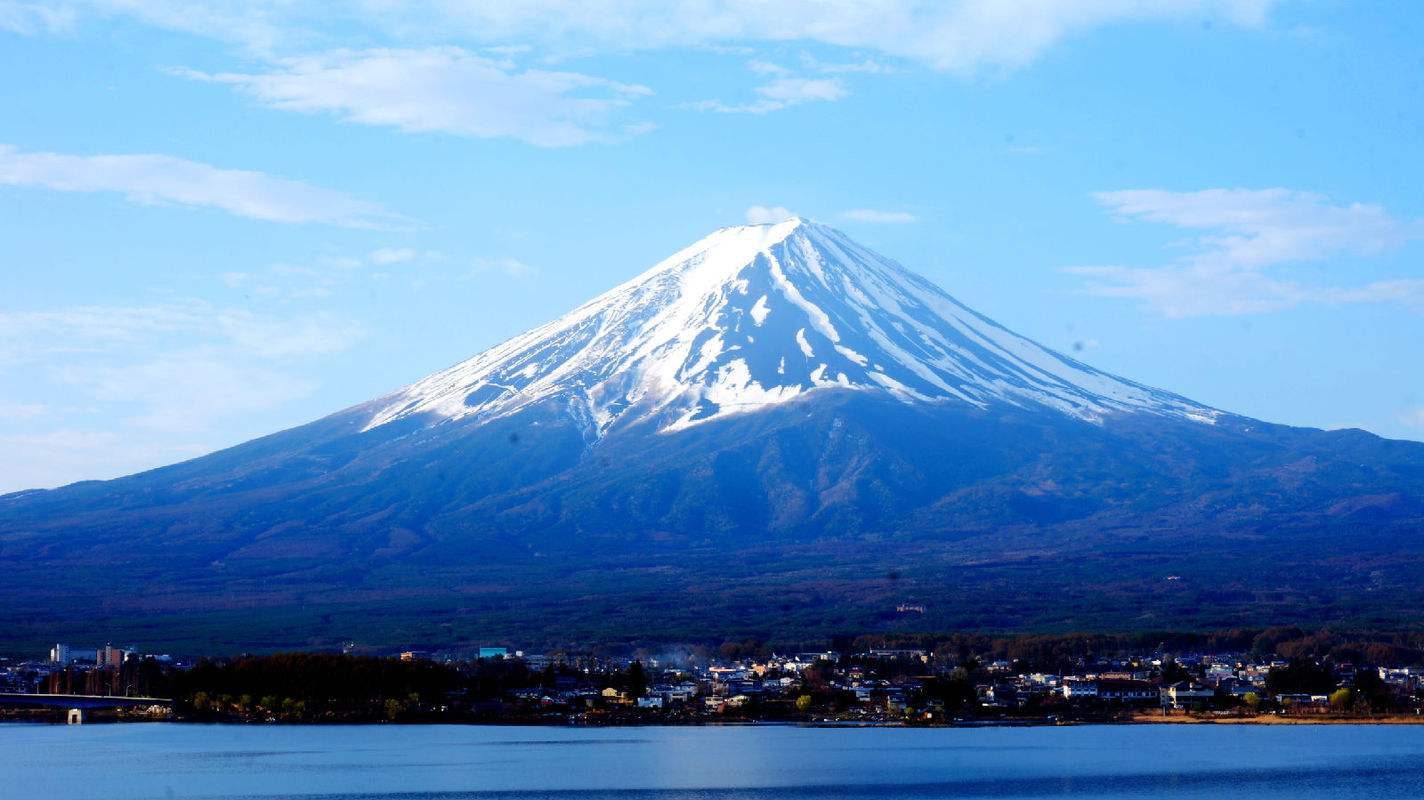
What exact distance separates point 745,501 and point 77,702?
64.6 metres

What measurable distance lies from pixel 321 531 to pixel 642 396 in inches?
1086

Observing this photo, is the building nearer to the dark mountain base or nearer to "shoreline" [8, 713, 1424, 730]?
the dark mountain base

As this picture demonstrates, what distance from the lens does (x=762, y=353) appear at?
140 meters

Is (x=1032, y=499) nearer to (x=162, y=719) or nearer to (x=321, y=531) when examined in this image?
(x=321, y=531)

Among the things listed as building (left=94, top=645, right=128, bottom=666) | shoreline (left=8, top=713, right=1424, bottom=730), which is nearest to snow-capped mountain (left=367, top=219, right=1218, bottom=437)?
building (left=94, top=645, right=128, bottom=666)

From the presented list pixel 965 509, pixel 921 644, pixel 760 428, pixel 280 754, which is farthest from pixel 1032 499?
pixel 280 754

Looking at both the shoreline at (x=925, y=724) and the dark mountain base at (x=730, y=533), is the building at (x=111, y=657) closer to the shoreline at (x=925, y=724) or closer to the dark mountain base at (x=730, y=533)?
the dark mountain base at (x=730, y=533)

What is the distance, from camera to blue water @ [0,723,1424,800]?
3734 centimetres

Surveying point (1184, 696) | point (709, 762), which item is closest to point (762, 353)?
point (1184, 696)

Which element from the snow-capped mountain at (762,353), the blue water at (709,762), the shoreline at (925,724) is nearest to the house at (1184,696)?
the shoreline at (925,724)

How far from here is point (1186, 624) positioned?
81.2m

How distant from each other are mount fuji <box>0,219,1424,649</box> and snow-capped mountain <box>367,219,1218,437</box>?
0.29 meters

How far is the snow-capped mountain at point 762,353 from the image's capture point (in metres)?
136

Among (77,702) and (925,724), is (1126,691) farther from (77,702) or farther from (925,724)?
(77,702)
